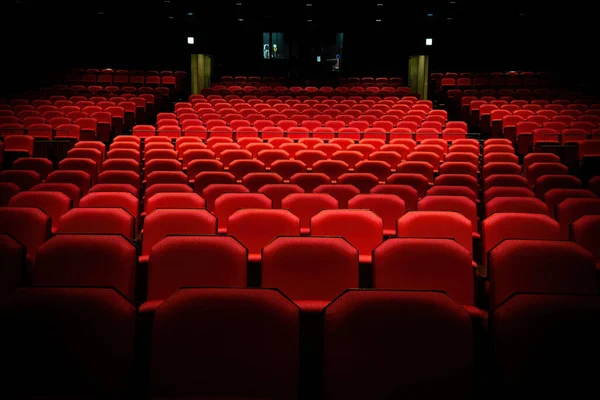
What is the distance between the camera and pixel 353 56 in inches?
642

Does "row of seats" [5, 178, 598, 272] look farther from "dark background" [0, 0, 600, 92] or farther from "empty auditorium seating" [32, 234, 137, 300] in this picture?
"dark background" [0, 0, 600, 92]

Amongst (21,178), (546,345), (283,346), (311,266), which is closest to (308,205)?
(311,266)

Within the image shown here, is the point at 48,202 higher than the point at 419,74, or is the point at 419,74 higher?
the point at 419,74

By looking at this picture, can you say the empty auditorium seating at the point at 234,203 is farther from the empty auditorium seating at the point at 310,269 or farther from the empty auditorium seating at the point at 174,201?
the empty auditorium seating at the point at 310,269

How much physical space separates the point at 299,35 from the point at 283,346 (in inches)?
625

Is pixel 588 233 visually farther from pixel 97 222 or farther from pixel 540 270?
pixel 97 222

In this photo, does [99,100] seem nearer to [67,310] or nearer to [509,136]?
[509,136]

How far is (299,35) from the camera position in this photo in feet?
54.0

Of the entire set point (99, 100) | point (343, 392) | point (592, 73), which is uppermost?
point (592, 73)

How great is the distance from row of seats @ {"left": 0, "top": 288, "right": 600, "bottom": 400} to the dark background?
12.5m

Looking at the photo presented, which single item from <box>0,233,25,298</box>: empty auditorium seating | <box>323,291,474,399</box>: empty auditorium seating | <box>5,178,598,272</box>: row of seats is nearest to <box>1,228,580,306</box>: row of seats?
<box>0,233,25,298</box>: empty auditorium seating

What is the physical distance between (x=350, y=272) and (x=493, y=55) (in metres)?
14.5

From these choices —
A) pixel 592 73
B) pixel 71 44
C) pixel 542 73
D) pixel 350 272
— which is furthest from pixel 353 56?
pixel 350 272

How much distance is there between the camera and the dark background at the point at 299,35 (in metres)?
13.5
